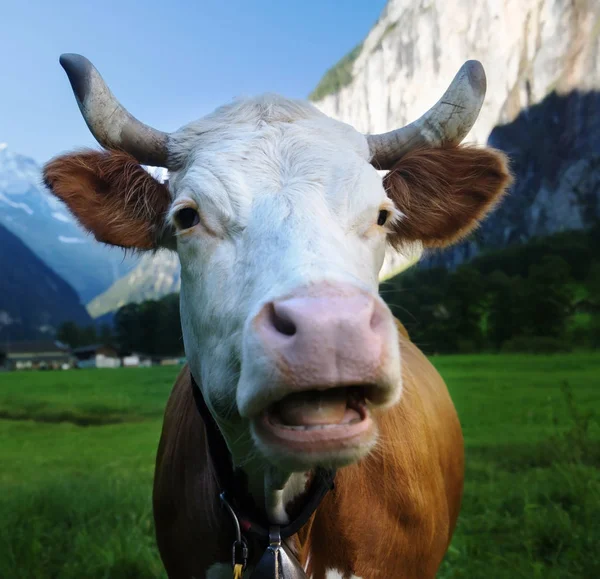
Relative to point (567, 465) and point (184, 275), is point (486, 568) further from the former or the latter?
point (184, 275)

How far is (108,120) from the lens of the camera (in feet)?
8.03

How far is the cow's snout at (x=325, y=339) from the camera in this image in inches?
53.3

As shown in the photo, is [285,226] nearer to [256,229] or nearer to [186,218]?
[256,229]

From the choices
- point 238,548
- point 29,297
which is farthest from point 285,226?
point 29,297

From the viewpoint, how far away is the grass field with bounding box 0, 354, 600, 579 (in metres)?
5.07

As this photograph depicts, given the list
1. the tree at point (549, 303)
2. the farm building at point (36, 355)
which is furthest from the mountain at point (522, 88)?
the farm building at point (36, 355)

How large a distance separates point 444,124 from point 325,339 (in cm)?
169

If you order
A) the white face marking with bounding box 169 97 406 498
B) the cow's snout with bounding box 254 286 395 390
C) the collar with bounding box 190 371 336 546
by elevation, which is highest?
the white face marking with bounding box 169 97 406 498

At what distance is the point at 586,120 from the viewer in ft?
174

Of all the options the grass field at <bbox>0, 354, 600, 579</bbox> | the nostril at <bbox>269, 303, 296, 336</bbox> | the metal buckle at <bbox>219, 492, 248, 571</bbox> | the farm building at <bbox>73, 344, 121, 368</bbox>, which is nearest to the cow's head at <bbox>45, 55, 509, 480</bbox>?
the nostril at <bbox>269, 303, 296, 336</bbox>

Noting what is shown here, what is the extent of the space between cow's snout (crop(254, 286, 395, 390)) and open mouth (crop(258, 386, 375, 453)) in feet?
0.45

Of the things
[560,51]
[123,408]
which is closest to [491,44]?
[560,51]

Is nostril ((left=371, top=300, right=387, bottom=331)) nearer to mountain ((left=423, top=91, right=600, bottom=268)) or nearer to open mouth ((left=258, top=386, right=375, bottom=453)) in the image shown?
open mouth ((left=258, top=386, right=375, bottom=453))

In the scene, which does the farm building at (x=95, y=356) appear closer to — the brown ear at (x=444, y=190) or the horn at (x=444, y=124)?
the brown ear at (x=444, y=190)
